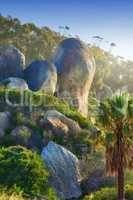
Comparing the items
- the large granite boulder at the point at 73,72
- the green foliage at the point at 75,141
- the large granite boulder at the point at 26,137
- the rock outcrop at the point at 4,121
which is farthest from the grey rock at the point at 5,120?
the large granite boulder at the point at 73,72

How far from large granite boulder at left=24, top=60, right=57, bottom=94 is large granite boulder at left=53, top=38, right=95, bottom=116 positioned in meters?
2.51

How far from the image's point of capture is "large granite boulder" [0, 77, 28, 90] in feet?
207

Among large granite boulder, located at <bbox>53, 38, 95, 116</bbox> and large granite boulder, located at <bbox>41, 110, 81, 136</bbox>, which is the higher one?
large granite boulder, located at <bbox>53, 38, 95, 116</bbox>

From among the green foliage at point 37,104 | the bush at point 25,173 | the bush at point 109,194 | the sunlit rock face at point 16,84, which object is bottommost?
the bush at point 109,194

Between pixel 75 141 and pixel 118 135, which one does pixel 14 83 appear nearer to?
pixel 75 141

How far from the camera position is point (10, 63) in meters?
68.1

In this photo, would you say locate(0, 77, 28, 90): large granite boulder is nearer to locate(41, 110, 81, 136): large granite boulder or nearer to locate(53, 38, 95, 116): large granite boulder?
locate(53, 38, 95, 116): large granite boulder

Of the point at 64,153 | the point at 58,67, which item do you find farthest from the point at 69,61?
the point at 64,153

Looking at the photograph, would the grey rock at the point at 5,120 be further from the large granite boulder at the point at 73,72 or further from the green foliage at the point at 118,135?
the green foliage at the point at 118,135

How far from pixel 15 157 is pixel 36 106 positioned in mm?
13375

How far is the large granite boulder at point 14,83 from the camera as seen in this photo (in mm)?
63031

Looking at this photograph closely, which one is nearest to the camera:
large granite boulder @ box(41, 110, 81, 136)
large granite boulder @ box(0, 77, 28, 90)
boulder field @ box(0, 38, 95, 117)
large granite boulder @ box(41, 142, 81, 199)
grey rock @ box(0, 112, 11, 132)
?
large granite boulder @ box(41, 142, 81, 199)

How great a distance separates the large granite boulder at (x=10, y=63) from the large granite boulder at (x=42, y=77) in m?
1.67

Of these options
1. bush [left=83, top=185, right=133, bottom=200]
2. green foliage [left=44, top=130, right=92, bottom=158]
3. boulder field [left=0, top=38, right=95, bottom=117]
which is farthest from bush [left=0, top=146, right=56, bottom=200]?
boulder field [left=0, top=38, right=95, bottom=117]
